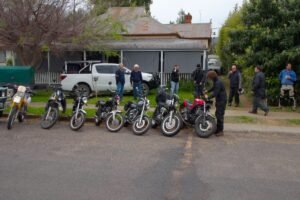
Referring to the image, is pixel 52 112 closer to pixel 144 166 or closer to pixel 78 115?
pixel 78 115

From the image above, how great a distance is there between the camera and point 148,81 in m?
16.8

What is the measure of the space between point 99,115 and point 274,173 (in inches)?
208

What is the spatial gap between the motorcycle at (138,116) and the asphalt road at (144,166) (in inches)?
8.9

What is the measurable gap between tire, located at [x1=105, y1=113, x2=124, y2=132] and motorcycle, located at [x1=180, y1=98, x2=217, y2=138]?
1587mm

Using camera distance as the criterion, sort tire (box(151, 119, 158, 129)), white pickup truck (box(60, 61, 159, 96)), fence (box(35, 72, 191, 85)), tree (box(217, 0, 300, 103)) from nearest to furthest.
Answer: tire (box(151, 119, 158, 129))
tree (box(217, 0, 300, 103))
white pickup truck (box(60, 61, 159, 96))
fence (box(35, 72, 191, 85))

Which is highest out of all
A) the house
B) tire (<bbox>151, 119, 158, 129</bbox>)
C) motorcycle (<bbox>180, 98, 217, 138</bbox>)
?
the house

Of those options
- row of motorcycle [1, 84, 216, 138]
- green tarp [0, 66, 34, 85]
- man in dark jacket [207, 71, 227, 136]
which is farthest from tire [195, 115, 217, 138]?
green tarp [0, 66, 34, 85]

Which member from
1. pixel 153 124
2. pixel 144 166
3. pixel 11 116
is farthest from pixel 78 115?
pixel 144 166

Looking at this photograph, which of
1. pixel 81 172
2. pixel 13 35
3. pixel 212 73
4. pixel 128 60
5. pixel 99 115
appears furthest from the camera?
pixel 128 60

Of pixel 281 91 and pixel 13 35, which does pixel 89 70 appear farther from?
pixel 281 91

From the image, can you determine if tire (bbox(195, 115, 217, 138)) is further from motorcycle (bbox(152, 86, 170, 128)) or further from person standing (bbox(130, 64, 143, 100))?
person standing (bbox(130, 64, 143, 100))

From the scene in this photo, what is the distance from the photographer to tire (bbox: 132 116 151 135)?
29.8 ft

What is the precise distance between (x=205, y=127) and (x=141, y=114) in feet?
5.26

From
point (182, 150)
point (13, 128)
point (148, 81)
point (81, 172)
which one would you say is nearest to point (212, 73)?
point (182, 150)
